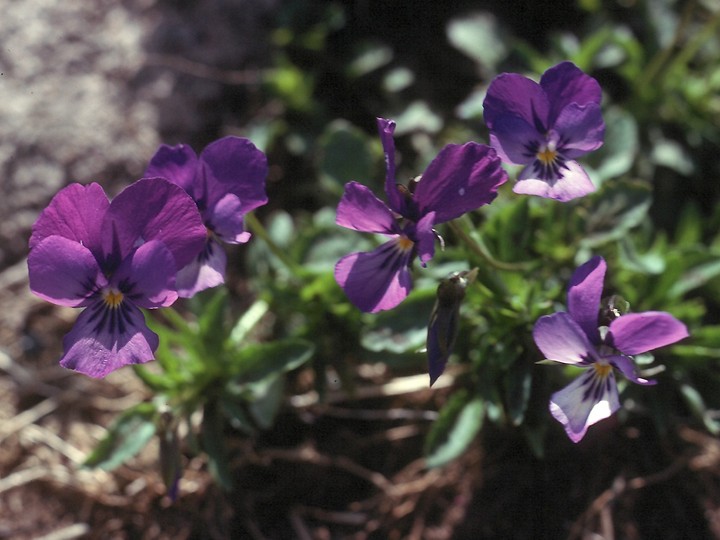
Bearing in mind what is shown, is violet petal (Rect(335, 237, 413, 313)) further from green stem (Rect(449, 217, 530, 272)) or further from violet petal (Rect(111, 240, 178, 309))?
violet petal (Rect(111, 240, 178, 309))

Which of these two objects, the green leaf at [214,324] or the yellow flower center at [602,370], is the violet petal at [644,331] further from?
the green leaf at [214,324]

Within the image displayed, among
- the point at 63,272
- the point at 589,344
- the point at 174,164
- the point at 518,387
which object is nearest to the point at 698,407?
the point at 518,387

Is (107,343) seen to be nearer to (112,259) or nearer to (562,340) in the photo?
(112,259)

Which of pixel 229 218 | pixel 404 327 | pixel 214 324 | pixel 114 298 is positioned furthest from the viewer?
pixel 214 324

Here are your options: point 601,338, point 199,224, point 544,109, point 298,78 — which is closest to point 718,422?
point 601,338

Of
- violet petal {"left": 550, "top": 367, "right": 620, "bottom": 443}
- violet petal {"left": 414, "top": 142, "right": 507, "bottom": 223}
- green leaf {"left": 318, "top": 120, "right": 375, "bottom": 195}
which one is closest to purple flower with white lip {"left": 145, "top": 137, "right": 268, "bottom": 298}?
violet petal {"left": 414, "top": 142, "right": 507, "bottom": 223}
